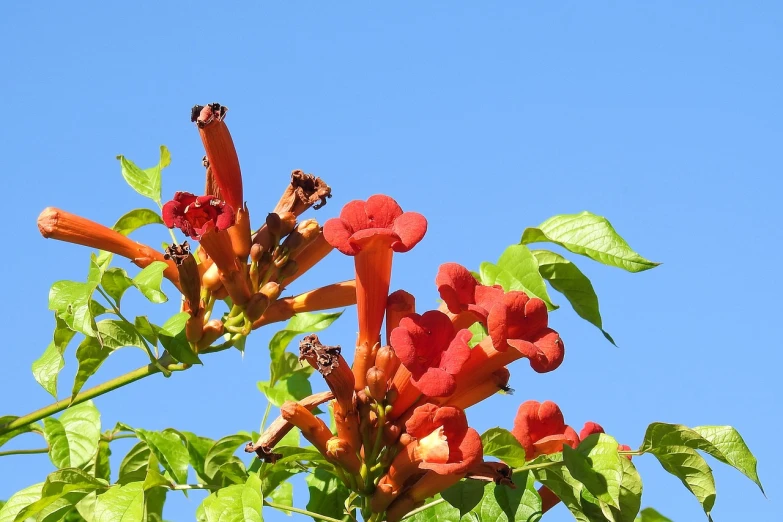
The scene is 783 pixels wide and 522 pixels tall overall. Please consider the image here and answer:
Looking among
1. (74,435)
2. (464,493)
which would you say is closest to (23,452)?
(74,435)

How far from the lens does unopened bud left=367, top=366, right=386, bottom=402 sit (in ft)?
11.2

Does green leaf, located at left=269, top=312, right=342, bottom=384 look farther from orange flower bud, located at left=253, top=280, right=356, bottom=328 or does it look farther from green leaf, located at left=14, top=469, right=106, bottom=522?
green leaf, located at left=14, top=469, right=106, bottom=522

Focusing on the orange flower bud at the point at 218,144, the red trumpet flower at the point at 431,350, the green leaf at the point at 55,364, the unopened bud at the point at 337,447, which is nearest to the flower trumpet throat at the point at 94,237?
the orange flower bud at the point at 218,144

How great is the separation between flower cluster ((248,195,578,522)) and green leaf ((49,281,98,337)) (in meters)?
0.76

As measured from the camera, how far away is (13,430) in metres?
4.11

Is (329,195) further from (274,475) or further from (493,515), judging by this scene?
(493,515)

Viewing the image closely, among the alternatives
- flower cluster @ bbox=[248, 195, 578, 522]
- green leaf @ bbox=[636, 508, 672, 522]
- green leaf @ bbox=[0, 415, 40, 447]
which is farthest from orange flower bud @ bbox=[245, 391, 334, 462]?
green leaf @ bbox=[636, 508, 672, 522]

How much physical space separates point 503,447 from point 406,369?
0.45 meters

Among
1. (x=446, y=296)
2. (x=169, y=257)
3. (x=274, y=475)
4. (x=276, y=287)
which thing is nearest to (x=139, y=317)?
(x=169, y=257)

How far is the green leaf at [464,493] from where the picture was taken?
331cm

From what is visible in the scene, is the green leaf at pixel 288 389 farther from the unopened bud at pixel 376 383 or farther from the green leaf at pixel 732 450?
the green leaf at pixel 732 450

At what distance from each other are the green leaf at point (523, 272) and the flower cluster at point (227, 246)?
2.76 feet

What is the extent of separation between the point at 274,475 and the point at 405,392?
92cm

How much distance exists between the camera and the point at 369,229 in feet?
11.0
